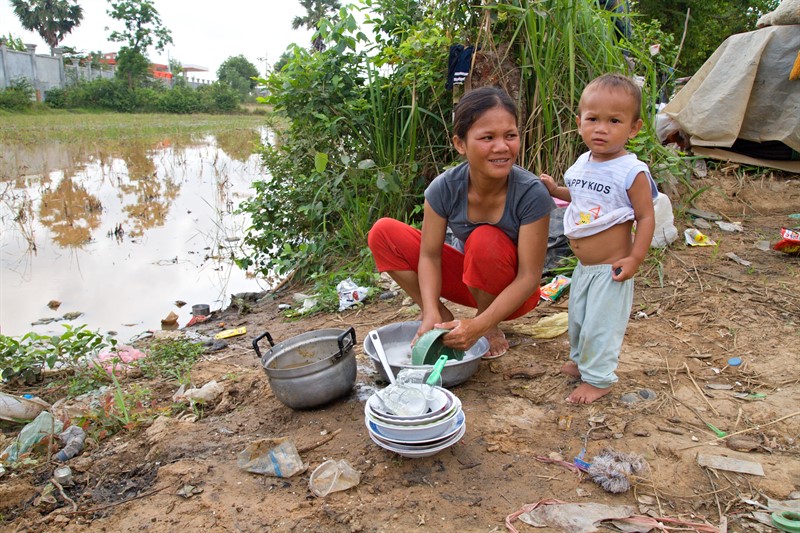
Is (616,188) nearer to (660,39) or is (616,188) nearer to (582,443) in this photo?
(582,443)

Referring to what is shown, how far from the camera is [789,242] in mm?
3152

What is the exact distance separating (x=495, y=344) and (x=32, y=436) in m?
1.76

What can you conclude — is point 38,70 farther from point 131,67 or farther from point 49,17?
point 49,17

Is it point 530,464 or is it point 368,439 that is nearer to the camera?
point 530,464

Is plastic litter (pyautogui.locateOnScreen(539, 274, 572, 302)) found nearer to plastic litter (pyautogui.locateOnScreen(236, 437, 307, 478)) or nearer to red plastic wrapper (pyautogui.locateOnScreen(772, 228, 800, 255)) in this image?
red plastic wrapper (pyautogui.locateOnScreen(772, 228, 800, 255))

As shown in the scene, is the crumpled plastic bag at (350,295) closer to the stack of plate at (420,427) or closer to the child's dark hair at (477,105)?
the child's dark hair at (477,105)

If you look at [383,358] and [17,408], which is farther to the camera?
[17,408]

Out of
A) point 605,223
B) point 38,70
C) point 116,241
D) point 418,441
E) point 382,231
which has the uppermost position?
point 38,70

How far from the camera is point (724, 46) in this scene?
15.0ft

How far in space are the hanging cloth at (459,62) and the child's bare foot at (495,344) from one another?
6.02 ft

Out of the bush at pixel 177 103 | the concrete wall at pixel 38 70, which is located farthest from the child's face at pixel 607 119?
the bush at pixel 177 103

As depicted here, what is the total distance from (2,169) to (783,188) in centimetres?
970

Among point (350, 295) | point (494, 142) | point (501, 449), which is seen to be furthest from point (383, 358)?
point (350, 295)

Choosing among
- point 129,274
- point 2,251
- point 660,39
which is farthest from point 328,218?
point 660,39
